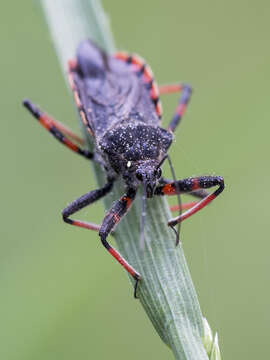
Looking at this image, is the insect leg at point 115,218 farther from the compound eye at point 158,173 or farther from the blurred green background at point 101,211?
the blurred green background at point 101,211

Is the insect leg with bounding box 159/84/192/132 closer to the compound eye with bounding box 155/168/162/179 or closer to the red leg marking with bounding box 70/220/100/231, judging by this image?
the compound eye with bounding box 155/168/162/179

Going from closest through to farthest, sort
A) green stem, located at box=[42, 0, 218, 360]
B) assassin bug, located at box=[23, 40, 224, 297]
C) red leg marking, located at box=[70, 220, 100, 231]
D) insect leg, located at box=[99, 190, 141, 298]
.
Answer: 1. green stem, located at box=[42, 0, 218, 360]
2. insect leg, located at box=[99, 190, 141, 298]
3. assassin bug, located at box=[23, 40, 224, 297]
4. red leg marking, located at box=[70, 220, 100, 231]

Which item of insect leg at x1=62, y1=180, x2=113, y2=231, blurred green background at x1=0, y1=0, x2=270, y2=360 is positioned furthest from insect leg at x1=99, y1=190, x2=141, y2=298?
blurred green background at x1=0, y1=0, x2=270, y2=360

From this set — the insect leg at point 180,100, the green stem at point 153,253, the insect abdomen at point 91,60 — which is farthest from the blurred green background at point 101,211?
the insect abdomen at point 91,60

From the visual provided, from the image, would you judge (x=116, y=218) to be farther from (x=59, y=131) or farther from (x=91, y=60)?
(x=91, y=60)

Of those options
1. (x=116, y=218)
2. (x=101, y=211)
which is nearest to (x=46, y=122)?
(x=101, y=211)

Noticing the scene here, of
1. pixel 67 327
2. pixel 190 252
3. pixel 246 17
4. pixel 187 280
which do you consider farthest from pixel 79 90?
pixel 246 17

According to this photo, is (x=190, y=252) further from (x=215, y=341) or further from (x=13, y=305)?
(x=215, y=341)
